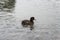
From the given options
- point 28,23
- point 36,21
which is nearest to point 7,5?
point 36,21

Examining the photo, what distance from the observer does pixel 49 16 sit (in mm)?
4949

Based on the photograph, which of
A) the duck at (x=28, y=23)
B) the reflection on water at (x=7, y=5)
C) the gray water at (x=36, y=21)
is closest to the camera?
the gray water at (x=36, y=21)

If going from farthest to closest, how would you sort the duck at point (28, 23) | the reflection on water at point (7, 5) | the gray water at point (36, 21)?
the reflection on water at point (7, 5) < the duck at point (28, 23) < the gray water at point (36, 21)

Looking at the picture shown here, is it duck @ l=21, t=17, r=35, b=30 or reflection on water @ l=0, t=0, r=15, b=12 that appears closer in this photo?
duck @ l=21, t=17, r=35, b=30

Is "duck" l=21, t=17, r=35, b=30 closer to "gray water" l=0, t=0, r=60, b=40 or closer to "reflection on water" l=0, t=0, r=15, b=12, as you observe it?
"gray water" l=0, t=0, r=60, b=40

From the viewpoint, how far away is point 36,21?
469cm

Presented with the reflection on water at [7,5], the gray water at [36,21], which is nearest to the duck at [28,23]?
the gray water at [36,21]

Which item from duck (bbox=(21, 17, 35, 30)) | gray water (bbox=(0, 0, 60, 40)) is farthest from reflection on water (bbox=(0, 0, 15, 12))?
duck (bbox=(21, 17, 35, 30))

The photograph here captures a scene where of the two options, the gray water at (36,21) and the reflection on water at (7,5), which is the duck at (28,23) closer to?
the gray water at (36,21)

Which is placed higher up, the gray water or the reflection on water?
the reflection on water

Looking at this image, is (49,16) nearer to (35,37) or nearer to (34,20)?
(34,20)

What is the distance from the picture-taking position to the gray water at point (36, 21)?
12.8 ft

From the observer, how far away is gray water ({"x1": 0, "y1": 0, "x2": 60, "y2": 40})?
3.91 meters

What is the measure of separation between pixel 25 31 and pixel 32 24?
1.25 ft
